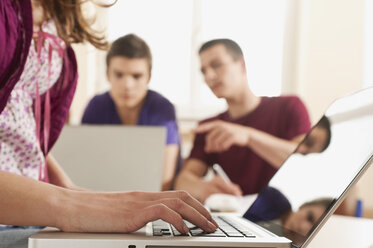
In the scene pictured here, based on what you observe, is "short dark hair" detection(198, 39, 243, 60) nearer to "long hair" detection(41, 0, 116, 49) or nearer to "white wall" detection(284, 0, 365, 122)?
"long hair" detection(41, 0, 116, 49)

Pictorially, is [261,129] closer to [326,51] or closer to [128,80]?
[128,80]

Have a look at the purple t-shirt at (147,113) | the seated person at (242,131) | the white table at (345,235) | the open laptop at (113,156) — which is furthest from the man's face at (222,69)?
the white table at (345,235)

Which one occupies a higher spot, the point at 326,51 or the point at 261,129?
the point at 326,51

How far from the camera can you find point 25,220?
1.70ft

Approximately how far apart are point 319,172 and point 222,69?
1.31 m

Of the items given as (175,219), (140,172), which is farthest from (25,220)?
(140,172)

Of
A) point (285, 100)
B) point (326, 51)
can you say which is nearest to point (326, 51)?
point (326, 51)

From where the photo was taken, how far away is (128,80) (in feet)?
7.77

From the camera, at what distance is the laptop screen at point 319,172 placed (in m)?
0.55

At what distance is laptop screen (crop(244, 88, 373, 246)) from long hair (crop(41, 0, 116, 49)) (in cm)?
48

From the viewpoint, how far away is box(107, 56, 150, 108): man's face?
237 centimetres

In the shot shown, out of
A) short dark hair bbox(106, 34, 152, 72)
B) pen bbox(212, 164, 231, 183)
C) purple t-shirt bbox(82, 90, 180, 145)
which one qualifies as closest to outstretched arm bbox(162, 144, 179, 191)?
purple t-shirt bbox(82, 90, 180, 145)

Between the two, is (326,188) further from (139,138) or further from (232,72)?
(232,72)

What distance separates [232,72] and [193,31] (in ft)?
6.69
